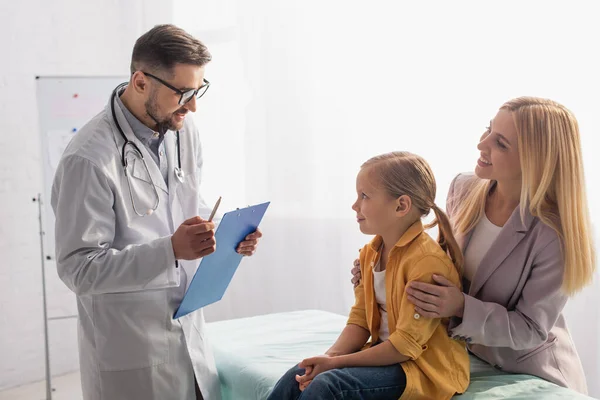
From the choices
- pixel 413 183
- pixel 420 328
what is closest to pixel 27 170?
pixel 413 183

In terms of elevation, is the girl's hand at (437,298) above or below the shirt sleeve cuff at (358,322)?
above

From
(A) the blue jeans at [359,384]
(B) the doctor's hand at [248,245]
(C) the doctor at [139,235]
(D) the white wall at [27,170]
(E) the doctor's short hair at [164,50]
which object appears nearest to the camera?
(A) the blue jeans at [359,384]

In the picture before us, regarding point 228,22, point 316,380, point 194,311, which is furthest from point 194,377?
point 228,22

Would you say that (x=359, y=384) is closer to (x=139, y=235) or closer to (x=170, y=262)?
(x=170, y=262)

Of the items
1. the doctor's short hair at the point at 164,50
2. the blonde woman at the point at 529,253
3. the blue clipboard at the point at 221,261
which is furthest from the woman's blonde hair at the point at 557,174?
the doctor's short hair at the point at 164,50

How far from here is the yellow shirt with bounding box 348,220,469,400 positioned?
62.2 inches

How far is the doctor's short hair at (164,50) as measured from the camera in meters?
1.75

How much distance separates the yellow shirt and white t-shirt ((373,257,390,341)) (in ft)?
0.04

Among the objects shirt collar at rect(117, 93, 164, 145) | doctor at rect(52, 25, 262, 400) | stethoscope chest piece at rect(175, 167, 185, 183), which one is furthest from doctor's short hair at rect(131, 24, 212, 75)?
stethoscope chest piece at rect(175, 167, 185, 183)

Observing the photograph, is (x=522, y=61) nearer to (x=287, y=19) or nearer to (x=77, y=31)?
(x=287, y=19)

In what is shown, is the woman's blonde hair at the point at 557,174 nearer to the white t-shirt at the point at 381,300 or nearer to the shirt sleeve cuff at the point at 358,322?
the white t-shirt at the point at 381,300

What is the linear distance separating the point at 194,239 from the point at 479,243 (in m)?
0.74

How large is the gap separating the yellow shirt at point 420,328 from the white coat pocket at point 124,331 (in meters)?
0.58

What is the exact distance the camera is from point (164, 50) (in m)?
1.75
